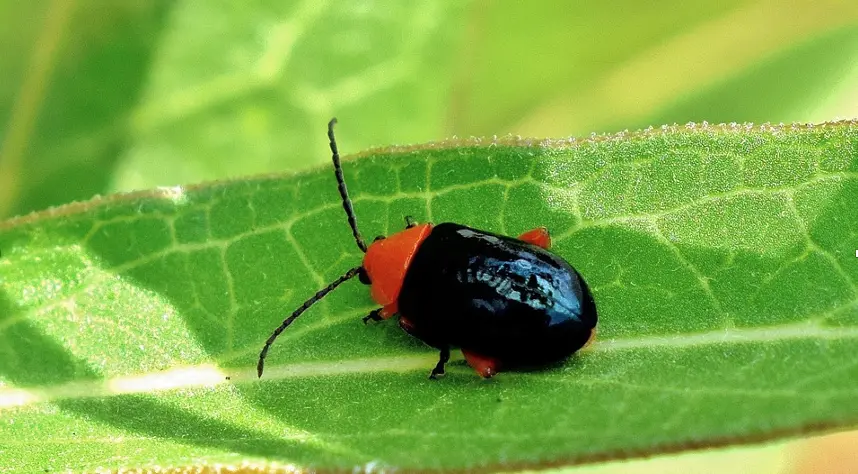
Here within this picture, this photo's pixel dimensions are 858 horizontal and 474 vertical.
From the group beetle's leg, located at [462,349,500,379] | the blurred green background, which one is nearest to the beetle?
beetle's leg, located at [462,349,500,379]

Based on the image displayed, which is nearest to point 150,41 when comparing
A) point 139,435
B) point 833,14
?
point 139,435

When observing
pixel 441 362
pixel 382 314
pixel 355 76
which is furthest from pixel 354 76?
pixel 441 362

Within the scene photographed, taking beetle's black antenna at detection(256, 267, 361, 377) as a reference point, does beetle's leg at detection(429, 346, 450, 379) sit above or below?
below

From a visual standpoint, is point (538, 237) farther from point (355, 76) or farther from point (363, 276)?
point (355, 76)

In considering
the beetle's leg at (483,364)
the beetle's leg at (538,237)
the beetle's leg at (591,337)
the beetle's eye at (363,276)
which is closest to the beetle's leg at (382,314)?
the beetle's eye at (363,276)

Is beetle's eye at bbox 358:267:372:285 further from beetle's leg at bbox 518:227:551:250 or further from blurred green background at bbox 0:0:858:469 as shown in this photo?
blurred green background at bbox 0:0:858:469

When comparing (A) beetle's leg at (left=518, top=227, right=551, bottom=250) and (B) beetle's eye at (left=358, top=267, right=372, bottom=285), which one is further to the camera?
(B) beetle's eye at (left=358, top=267, right=372, bottom=285)

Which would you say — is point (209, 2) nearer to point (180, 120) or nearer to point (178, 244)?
point (180, 120)

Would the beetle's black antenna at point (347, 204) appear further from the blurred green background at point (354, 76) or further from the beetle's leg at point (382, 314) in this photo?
the blurred green background at point (354, 76)
